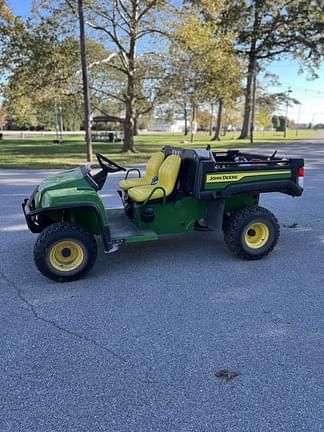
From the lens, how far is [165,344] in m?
2.68

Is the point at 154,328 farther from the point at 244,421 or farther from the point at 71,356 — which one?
the point at 244,421

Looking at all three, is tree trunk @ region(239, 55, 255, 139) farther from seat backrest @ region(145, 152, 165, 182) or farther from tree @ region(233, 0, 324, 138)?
seat backrest @ region(145, 152, 165, 182)

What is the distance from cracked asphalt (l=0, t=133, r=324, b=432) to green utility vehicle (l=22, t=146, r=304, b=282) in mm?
272

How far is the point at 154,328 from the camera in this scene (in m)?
Result: 2.88

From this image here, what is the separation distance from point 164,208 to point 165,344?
1839mm

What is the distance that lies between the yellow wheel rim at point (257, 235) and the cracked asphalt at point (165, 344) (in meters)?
0.21

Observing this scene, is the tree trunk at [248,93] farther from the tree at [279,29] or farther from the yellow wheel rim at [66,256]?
the yellow wheel rim at [66,256]

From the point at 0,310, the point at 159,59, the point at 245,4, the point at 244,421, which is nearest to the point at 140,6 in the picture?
the point at 159,59

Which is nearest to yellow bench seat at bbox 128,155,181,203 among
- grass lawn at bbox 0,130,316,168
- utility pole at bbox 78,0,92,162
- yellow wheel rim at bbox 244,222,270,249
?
yellow wheel rim at bbox 244,222,270,249

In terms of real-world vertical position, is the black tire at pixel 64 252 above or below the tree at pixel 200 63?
below

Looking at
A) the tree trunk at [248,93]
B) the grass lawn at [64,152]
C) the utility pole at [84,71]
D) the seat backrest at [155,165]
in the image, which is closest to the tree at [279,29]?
the tree trunk at [248,93]

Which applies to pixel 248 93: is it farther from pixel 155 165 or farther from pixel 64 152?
pixel 155 165

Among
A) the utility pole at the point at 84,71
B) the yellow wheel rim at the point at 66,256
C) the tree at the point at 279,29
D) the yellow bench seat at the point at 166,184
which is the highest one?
the tree at the point at 279,29

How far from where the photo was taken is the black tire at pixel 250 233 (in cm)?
424
